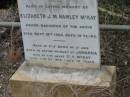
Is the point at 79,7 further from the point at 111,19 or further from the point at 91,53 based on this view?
the point at 111,19

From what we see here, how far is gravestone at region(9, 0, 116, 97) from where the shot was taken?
3436 mm

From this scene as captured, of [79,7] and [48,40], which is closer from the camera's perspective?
[79,7]

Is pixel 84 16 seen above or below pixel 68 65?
above

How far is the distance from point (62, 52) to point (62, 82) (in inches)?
11.2

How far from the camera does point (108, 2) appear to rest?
584 cm

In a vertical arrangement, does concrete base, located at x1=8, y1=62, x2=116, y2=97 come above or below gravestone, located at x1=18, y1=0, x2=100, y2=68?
below

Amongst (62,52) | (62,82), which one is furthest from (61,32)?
(62,82)

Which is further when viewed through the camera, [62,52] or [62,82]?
[62,52]

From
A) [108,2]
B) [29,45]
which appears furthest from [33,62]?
[108,2]

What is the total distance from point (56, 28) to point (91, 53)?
379mm

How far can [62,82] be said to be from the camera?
3510 mm

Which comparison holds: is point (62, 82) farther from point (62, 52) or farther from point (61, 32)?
point (61, 32)

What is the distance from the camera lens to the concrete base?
11.3 ft

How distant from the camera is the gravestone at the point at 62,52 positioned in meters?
3.44
